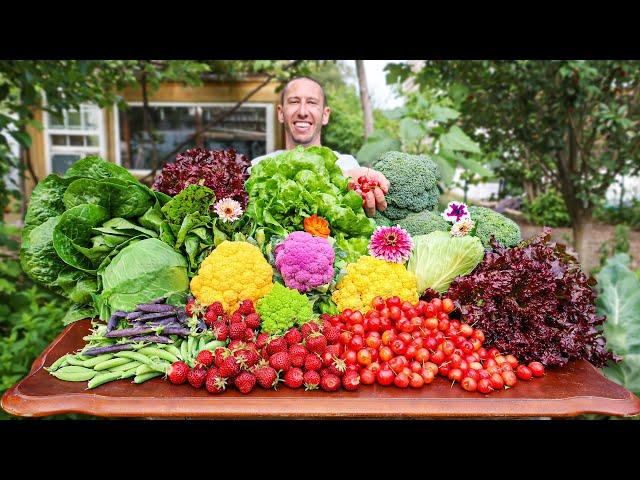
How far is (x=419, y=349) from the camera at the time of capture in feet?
7.77

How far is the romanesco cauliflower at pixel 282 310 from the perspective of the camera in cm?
238

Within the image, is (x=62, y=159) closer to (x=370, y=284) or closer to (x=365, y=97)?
(x=365, y=97)

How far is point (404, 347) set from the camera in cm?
237

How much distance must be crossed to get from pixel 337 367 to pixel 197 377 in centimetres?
64

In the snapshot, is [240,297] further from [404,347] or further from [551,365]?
[551,365]

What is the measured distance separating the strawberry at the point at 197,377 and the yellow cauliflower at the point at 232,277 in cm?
46

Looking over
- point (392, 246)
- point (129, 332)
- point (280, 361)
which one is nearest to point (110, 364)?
point (129, 332)

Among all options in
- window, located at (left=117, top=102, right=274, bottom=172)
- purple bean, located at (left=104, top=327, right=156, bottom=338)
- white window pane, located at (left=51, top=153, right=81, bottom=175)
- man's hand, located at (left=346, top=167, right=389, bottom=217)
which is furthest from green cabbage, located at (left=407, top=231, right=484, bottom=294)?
white window pane, located at (left=51, top=153, right=81, bottom=175)

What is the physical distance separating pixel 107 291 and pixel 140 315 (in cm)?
25

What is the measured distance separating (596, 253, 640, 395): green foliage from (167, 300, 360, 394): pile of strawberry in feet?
7.16

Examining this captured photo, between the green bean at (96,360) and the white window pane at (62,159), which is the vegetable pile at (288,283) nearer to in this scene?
the green bean at (96,360)

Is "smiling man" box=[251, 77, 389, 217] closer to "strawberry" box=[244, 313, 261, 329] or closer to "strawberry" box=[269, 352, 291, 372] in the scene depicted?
"strawberry" box=[244, 313, 261, 329]

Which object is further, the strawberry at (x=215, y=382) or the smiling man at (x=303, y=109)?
the smiling man at (x=303, y=109)

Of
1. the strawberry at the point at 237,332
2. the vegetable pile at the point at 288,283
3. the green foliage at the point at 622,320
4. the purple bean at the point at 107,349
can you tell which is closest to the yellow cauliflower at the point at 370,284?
the vegetable pile at the point at 288,283
